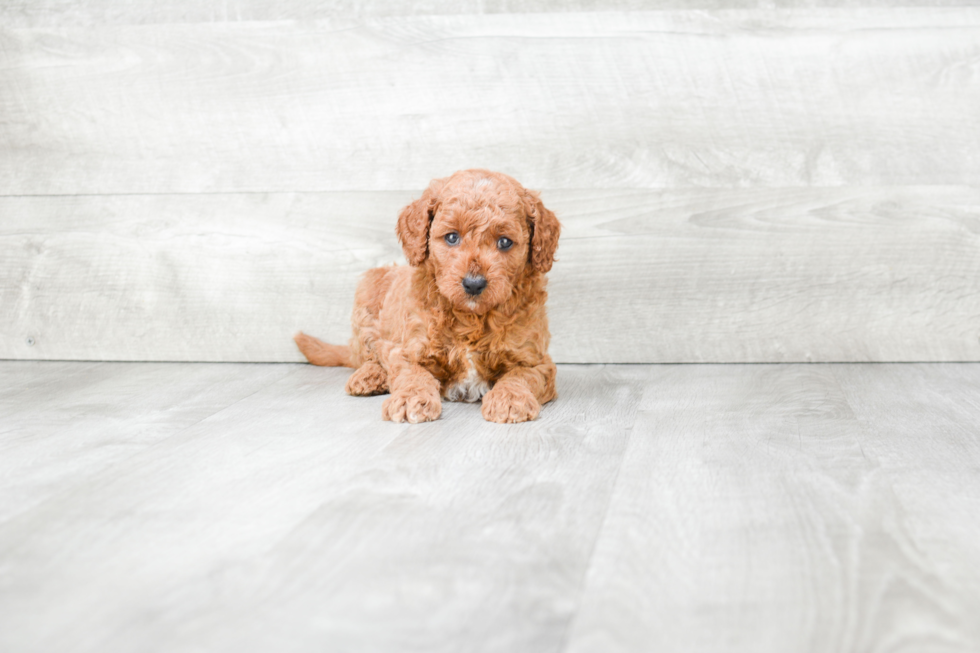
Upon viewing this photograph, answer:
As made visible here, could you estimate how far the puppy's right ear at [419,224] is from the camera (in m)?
2.25

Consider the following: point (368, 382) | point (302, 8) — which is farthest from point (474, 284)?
point (302, 8)

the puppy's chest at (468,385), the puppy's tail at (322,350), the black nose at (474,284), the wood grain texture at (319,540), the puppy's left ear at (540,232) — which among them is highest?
the puppy's left ear at (540,232)

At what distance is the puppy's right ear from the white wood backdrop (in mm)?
700

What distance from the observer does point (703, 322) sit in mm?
2941

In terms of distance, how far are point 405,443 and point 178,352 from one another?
149 centimetres

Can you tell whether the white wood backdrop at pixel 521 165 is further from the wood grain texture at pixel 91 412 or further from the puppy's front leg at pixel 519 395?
the puppy's front leg at pixel 519 395

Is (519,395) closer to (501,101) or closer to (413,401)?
(413,401)

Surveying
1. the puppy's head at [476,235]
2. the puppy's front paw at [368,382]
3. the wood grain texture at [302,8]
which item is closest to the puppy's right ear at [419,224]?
the puppy's head at [476,235]

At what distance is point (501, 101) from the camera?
2.92m

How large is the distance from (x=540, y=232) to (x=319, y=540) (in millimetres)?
1126

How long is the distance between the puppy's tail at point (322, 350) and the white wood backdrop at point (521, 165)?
124 mm

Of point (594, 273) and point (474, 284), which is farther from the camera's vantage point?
point (594, 273)

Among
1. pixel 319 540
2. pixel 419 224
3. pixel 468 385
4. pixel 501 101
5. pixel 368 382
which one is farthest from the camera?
pixel 501 101

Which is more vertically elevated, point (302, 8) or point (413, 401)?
point (302, 8)
